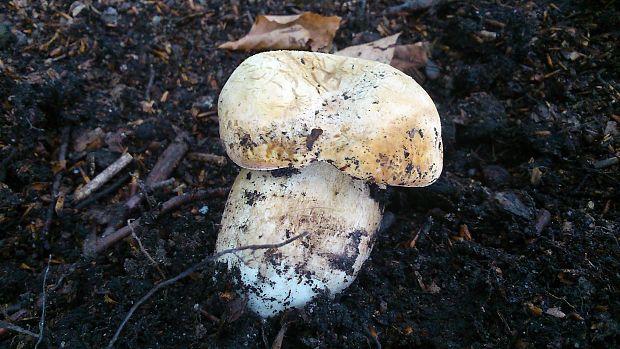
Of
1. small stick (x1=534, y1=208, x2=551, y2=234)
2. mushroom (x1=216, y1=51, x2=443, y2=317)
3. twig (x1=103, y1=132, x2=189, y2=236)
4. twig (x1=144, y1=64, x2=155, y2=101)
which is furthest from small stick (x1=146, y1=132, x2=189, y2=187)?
small stick (x1=534, y1=208, x2=551, y2=234)

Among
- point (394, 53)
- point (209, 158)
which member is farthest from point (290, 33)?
point (209, 158)

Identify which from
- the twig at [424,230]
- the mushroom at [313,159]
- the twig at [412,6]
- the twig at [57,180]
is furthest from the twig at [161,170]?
the twig at [412,6]

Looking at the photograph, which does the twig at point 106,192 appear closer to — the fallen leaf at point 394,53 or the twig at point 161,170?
the twig at point 161,170

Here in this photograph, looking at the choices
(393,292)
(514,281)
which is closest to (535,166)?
(514,281)

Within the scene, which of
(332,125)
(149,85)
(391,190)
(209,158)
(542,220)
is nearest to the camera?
(332,125)

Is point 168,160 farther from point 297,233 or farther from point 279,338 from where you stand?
point 279,338

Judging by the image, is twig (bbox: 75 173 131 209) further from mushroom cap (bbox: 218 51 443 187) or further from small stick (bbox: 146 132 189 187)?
mushroom cap (bbox: 218 51 443 187)

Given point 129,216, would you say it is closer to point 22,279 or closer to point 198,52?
point 22,279
